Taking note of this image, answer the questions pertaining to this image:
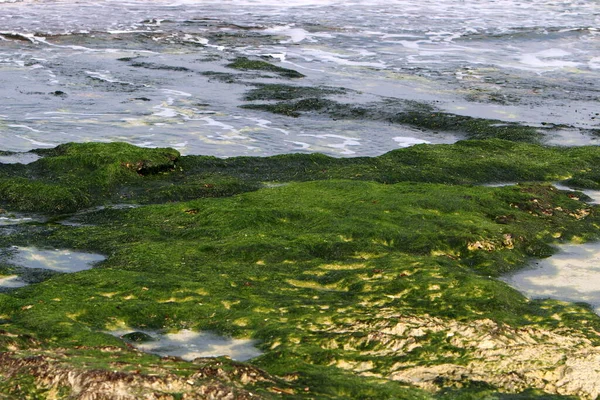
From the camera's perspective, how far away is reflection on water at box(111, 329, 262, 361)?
24.3ft

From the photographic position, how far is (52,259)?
387 inches

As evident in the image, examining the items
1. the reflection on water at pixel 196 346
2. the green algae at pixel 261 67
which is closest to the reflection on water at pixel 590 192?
the reflection on water at pixel 196 346

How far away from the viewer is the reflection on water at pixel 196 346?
7.39m

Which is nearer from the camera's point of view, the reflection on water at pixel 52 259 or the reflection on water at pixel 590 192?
the reflection on water at pixel 52 259

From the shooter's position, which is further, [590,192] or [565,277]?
[590,192]

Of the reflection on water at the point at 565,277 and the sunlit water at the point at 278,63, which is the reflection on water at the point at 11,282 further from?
the sunlit water at the point at 278,63

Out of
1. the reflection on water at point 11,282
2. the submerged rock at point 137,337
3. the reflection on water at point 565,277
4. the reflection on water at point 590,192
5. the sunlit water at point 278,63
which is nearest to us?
the submerged rock at point 137,337

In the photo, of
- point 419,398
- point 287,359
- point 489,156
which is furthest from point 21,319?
point 489,156

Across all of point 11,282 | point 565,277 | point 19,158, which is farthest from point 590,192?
point 19,158

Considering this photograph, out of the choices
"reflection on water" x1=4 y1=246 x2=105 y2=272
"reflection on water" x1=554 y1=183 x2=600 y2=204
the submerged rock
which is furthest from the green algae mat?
"reflection on water" x1=554 y1=183 x2=600 y2=204

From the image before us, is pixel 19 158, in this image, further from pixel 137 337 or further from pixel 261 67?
pixel 261 67

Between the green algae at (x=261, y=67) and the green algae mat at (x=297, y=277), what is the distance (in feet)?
30.5

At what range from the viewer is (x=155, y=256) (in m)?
9.71

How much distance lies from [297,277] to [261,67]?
16172mm
